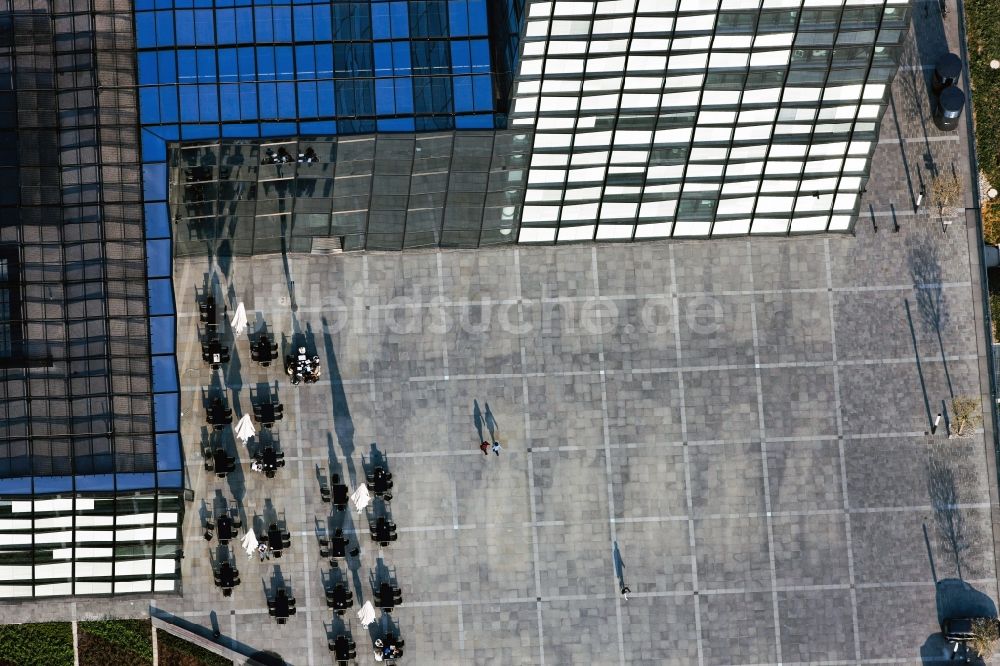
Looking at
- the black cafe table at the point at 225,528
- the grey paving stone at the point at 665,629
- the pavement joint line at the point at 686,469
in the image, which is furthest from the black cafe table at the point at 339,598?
the pavement joint line at the point at 686,469

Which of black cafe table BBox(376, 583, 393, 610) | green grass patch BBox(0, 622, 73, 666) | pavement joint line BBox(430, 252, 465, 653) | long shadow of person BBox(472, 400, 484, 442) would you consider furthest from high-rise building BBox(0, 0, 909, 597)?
black cafe table BBox(376, 583, 393, 610)

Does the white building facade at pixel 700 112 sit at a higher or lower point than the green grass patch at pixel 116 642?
higher

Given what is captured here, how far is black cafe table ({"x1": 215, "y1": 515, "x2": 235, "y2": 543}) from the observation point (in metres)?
38.3

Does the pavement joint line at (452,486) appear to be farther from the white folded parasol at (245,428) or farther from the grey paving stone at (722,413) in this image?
the grey paving stone at (722,413)

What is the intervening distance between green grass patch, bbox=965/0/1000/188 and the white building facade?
24.9ft

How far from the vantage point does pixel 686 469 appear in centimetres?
3891

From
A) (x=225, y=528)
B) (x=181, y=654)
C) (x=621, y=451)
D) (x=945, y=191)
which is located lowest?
(x=181, y=654)

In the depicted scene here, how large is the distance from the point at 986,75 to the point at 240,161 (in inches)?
1314

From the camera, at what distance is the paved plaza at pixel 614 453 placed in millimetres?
38781

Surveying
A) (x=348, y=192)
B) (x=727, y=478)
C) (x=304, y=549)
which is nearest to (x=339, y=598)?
(x=304, y=549)

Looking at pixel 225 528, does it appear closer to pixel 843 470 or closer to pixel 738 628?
pixel 738 628

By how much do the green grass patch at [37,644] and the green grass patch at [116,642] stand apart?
74 cm

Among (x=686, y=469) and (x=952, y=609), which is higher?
(x=686, y=469)

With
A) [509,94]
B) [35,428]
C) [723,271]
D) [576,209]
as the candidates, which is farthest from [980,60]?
[35,428]
